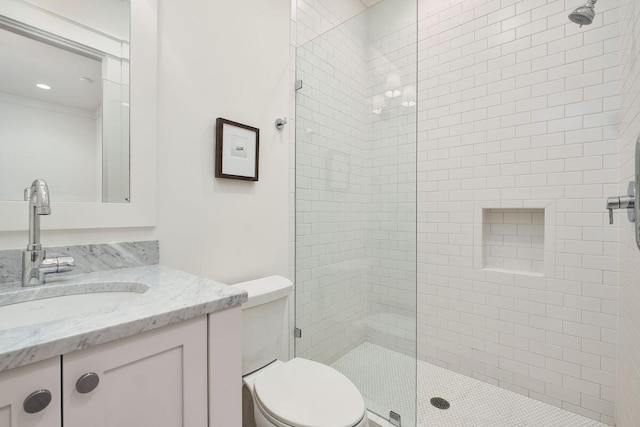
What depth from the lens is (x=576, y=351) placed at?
5.69 feet

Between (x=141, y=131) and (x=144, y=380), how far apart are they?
3.06ft

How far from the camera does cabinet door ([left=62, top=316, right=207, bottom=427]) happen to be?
1.90ft

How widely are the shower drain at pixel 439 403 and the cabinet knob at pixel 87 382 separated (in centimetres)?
184

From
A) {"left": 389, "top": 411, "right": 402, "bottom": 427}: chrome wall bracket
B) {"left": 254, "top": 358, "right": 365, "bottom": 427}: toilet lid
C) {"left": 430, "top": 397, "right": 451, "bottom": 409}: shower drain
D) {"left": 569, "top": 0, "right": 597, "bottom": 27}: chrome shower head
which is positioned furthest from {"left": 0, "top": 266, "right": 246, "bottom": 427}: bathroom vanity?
{"left": 569, "top": 0, "right": 597, "bottom": 27}: chrome shower head

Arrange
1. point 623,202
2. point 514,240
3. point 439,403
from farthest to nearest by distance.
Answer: point 514,240 → point 439,403 → point 623,202

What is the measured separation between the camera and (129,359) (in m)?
0.64

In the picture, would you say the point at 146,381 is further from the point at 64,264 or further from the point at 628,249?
the point at 628,249

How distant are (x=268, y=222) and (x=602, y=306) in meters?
1.96

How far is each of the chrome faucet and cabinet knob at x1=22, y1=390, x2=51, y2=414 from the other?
1.66 feet

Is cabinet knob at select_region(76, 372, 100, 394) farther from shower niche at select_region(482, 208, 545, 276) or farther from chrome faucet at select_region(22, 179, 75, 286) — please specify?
shower niche at select_region(482, 208, 545, 276)

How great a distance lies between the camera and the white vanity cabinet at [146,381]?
0.53m

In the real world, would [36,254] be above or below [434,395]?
above

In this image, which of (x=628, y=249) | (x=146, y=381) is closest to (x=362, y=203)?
(x=628, y=249)

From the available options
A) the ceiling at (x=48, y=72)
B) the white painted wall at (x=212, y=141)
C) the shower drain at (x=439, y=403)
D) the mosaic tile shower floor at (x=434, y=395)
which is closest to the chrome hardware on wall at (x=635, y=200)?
the mosaic tile shower floor at (x=434, y=395)
